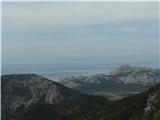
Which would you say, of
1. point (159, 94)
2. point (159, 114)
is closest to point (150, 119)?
point (159, 114)

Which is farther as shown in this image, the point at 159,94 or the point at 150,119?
the point at 159,94

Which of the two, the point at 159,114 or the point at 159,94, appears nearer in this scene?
the point at 159,114

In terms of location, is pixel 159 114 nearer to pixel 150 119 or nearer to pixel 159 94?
pixel 150 119

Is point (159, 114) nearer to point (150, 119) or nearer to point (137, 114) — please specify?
point (150, 119)

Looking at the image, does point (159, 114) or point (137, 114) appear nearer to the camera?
point (159, 114)
